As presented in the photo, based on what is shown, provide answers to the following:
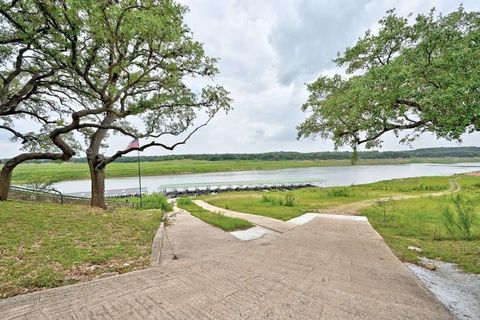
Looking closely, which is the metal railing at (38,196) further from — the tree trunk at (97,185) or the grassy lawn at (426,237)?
the grassy lawn at (426,237)

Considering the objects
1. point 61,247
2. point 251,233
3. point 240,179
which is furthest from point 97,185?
point 240,179

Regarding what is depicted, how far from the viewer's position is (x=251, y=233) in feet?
23.2

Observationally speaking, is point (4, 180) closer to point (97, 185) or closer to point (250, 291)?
point (97, 185)

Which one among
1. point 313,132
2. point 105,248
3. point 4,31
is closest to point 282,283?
point 105,248

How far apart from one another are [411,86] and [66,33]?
Answer: 7.35m

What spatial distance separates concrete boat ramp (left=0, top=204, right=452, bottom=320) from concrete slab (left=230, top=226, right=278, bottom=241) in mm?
A: 1059

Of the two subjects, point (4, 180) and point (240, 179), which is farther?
point (240, 179)

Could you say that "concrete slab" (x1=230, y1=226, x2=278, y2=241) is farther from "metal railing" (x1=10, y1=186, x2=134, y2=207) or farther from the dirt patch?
"metal railing" (x1=10, y1=186, x2=134, y2=207)

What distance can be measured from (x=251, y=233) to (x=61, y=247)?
4534 millimetres

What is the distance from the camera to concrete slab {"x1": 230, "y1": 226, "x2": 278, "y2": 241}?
6625 mm

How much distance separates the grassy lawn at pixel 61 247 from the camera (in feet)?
11.8

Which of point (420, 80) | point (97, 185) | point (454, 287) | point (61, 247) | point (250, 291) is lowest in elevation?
Result: point (454, 287)

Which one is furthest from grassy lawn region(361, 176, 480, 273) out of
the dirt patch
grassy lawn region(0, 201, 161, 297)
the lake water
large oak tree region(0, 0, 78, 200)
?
the lake water

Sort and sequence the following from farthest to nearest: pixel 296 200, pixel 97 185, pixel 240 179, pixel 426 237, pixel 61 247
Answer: pixel 240 179 < pixel 296 200 < pixel 97 185 < pixel 426 237 < pixel 61 247
